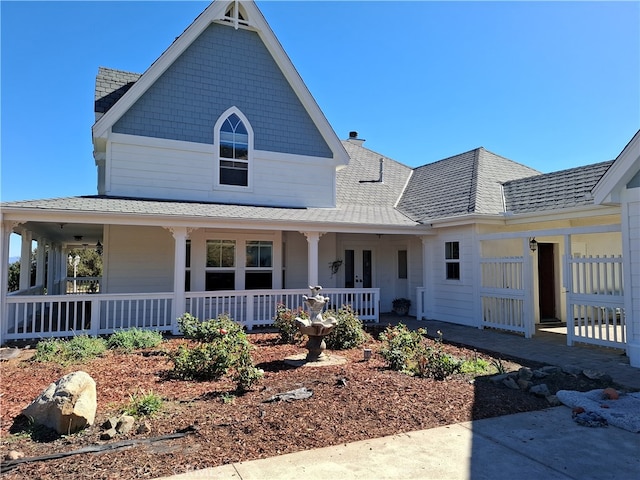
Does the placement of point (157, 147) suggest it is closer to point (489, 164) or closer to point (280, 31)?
point (280, 31)

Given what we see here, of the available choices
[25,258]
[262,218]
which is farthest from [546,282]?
[25,258]

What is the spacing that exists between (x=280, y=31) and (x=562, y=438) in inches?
550

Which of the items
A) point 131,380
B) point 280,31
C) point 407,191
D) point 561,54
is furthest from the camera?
point 407,191

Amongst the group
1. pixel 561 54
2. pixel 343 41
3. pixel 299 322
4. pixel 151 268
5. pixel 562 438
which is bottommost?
pixel 562 438

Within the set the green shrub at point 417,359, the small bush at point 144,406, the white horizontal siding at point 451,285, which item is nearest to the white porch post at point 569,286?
the white horizontal siding at point 451,285

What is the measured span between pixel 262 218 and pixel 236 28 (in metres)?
6.81

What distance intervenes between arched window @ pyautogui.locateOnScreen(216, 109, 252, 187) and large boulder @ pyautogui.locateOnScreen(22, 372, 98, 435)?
352 inches

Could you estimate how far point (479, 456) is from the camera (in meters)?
3.88

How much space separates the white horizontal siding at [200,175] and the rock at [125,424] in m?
8.71

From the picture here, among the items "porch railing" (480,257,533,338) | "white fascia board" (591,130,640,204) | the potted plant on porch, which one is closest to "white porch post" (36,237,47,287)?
the potted plant on porch

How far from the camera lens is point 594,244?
43.0 feet

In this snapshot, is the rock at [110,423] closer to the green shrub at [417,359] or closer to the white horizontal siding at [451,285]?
the green shrub at [417,359]

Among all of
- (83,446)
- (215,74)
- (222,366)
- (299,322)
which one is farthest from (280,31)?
(83,446)

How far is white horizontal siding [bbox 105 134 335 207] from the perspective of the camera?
38.9 feet
